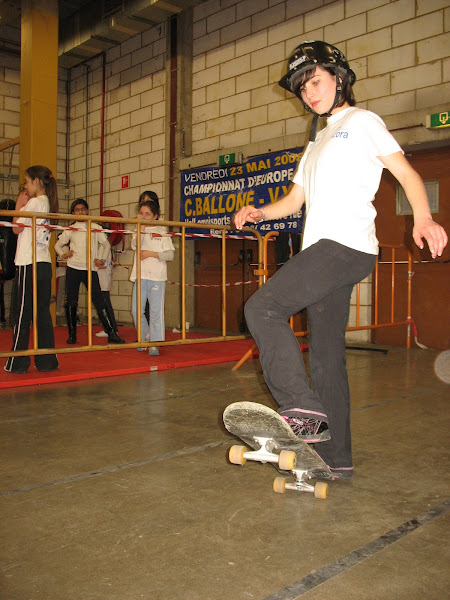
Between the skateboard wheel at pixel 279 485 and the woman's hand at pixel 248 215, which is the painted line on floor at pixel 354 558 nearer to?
the skateboard wheel at pixel 279 485

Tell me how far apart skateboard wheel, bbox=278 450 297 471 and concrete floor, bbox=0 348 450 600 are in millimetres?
162

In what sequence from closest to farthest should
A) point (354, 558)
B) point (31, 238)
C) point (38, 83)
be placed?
point (354, 558)
point (31, 238)
point (38, 83)

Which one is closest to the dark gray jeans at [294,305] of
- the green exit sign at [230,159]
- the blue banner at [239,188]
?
the blue banner at [239,188]

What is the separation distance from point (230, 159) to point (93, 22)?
373 centimetres

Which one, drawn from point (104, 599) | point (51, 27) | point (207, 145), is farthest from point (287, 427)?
point (51, 27)

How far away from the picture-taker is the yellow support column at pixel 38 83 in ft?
29.0

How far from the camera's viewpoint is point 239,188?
8.98 m

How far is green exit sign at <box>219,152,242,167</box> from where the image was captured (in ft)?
28.8

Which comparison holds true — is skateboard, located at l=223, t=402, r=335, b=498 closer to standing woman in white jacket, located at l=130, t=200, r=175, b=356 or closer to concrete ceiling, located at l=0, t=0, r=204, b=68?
standing woman in white jacket, located at l=130, t=200, r=175, b=356

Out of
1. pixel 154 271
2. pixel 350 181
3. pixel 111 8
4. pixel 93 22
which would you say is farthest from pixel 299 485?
pixel 93 22

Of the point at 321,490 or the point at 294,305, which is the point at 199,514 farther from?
the point at 294,305

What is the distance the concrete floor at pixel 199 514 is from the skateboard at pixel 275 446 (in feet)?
0.21

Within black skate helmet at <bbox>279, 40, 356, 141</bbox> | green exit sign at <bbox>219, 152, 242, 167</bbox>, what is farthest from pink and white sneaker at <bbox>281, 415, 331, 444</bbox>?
green exit sign at <bbox>219, 152, 242, 167</bbox>

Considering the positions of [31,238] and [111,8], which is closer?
[31,238]
